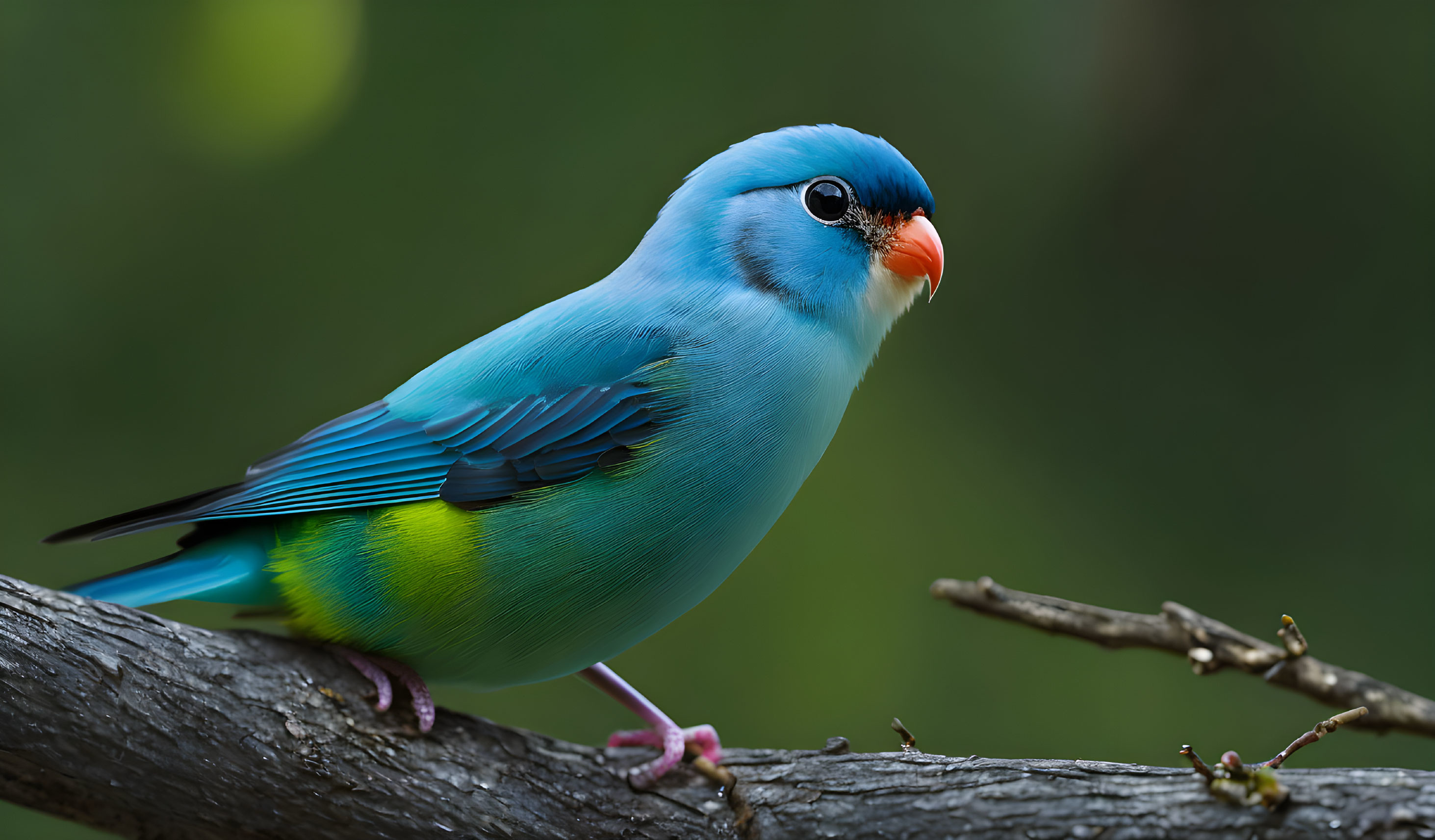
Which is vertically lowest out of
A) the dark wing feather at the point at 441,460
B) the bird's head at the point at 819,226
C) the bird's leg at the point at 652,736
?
the bird's leg at the point at 652,736

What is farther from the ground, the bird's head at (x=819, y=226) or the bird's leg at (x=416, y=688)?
the bird's head at (x=819, y=226)

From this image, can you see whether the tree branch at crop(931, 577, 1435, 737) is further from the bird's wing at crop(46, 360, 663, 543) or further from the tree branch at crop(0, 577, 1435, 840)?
the bird's wing at crop(46, 360, 663, 543)

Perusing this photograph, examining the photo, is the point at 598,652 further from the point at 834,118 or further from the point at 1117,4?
the point at 1117,4

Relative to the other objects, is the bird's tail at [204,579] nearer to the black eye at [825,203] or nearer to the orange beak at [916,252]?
the black eye at [825,203]

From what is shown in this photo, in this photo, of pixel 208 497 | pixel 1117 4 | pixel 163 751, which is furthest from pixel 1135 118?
pixel 163 751

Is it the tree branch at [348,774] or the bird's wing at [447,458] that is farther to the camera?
the bird's wing at [447,458]

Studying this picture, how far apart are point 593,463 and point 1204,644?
1.87 meters

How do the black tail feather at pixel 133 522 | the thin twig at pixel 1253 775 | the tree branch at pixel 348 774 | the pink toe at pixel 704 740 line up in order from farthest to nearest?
1. the pink toe at pixel 704 740
2. the black tail feather at pixel 133 522
3. the tree branch at pixel 348 774
4. the thin twig at pixel 1253 775

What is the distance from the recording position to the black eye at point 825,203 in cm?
287

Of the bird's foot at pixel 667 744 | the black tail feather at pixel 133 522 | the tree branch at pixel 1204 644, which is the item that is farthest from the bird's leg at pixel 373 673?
the tree branch at pixel 1204 644

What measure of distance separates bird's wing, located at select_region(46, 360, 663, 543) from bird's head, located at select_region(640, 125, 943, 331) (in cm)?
42

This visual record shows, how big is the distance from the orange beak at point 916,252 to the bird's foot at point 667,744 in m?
1.30

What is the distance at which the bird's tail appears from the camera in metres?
2.68

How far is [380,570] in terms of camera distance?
101 inches
